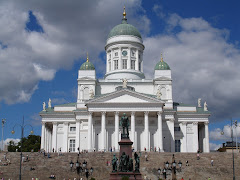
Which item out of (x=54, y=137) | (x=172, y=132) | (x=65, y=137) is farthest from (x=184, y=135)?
(x=54, y=137)

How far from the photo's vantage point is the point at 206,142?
71.6m

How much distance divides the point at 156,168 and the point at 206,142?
25.2m

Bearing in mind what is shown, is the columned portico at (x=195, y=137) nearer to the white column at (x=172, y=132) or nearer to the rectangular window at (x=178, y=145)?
the rectangular window at (x=178, y=145)

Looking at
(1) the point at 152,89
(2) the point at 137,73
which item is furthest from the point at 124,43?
(1) the point at 152,89

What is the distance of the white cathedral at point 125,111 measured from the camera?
65312mm

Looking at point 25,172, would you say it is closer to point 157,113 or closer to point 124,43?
point 157,113

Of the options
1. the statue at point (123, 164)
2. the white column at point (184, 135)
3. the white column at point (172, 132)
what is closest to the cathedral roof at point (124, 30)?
the white column at point (172, 132)

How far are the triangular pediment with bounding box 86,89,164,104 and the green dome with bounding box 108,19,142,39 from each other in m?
20.8

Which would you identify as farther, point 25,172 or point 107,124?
point 107,124

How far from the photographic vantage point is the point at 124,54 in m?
80.6

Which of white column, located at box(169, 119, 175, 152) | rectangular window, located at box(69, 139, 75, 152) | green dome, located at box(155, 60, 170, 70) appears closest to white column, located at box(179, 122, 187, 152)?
white column, located at box(169, 119, 175, 152)

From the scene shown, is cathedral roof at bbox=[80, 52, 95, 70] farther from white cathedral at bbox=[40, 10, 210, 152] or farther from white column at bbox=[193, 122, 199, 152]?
white column at bbox=[193, 122, 199, 152]

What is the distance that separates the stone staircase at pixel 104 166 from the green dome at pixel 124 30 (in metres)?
34.7

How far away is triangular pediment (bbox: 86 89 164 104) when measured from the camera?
214 ft
